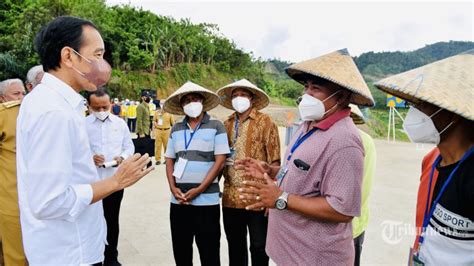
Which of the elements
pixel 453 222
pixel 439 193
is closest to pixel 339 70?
pixel 439 193

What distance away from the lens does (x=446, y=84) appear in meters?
1.30

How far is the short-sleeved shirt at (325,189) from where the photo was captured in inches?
62.9

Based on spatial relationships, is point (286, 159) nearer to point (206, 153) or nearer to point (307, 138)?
point (307, 138)

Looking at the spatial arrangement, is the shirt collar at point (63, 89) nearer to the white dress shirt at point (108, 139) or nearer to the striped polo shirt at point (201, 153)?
the striped polo shirt at point (201, 153)

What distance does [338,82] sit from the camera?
1.71m

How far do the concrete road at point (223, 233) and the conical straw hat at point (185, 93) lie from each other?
5.24 feet

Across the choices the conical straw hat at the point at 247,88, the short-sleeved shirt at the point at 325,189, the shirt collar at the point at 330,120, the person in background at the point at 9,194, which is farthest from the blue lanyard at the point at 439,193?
the person in background at the point at 9,194

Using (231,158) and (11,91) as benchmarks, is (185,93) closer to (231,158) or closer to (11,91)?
(231,158)

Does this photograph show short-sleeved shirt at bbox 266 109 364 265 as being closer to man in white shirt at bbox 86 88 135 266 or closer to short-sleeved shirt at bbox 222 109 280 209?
short-sleeved shirt at bbox 222 109 280 209

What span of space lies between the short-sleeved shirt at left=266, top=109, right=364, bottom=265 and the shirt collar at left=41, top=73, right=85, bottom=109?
3.70 ft

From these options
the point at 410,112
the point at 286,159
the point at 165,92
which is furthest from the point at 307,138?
the point at 165,92

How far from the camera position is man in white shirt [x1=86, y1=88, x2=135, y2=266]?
310 cm

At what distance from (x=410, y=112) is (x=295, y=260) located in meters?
0.95

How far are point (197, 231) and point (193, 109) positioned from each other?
1.07 m
